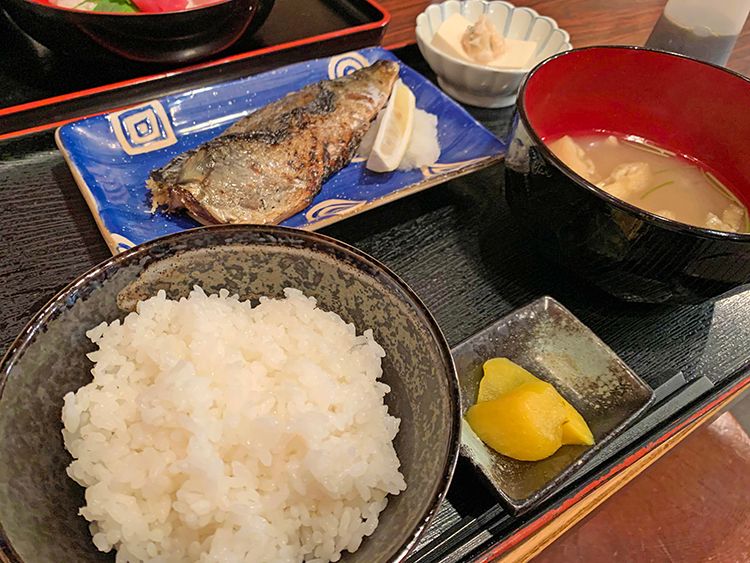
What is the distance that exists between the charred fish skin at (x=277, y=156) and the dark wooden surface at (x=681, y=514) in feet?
4.88

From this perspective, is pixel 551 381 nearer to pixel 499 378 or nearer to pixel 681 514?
pixel 499 378

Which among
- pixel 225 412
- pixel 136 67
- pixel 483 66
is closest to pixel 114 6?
pixel 136 67

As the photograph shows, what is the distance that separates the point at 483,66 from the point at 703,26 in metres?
1.01

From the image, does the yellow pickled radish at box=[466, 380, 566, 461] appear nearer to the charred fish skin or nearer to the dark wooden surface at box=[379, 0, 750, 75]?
the charred fish skin

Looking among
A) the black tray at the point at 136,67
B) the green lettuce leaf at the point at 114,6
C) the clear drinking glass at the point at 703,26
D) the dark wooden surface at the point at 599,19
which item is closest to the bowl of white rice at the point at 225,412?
the black tray at the point at 136,67

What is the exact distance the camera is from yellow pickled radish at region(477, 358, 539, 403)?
1375mm

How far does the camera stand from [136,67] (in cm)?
220

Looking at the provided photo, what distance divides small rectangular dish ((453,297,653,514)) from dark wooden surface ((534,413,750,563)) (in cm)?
77

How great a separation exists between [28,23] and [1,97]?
0.27 metres

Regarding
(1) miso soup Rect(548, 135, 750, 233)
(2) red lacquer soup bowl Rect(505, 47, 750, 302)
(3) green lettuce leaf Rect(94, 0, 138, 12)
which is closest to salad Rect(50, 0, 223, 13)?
(3) green lettuce leaf Rect(94, 0, 138, 12)

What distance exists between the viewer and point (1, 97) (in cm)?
204

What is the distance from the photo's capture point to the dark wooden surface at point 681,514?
2.09m

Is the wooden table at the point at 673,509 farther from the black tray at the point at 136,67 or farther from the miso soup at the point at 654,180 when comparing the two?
the miso soup at the point at 654,180

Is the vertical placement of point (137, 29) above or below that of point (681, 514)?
above
